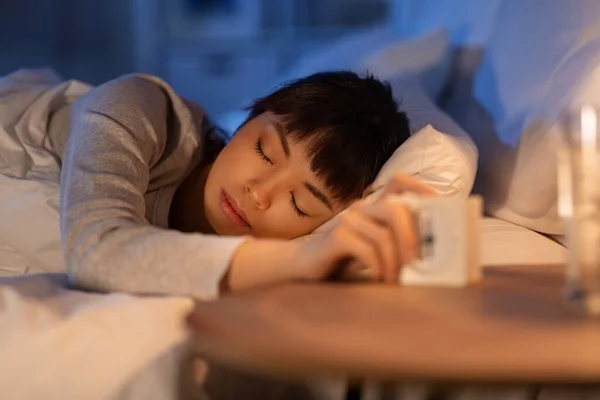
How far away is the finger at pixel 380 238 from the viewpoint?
2.68ft

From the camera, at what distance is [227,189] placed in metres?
1.28

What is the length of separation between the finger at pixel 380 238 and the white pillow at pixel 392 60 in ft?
3.52

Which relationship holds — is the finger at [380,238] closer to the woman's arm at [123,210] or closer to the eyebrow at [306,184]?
the woman's arm at [123,210]

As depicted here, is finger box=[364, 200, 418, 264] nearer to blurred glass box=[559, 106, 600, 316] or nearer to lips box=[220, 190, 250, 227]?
blurred glass box=[559, 106, 600, 316]

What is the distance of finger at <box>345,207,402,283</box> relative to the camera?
0.82 meters

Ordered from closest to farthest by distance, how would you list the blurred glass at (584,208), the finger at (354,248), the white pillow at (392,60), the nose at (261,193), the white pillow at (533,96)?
1. the blurred glass at (584,208)
2. the finger at (354,248)
3. the nose at (261,193)
4. the white pillow at (533,96)
5. the white pillow at (392,60)

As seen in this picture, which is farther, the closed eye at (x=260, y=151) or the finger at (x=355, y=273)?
the closed eye at (x=260, y=151)

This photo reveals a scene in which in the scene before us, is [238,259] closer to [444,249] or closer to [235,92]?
[444,249]

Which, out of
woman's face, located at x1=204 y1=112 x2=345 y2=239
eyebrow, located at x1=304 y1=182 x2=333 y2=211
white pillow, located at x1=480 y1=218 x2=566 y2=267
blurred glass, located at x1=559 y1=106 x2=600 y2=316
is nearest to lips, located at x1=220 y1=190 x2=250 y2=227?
woman's face, located at x1=204 y1=112 x2=345 y2=239

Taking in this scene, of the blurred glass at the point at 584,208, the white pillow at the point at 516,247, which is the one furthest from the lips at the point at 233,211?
the blurred glass at the point at 584,208

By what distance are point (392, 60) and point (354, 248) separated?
1188 mm

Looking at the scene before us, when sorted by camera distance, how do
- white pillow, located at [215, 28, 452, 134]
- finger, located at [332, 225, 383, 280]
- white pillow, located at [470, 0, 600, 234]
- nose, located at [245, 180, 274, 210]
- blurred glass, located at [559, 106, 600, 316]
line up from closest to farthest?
blurred glass, located at [559, 106, 600, 316]
finger, located at [332, 225, 383, 280]
nose, located at [245, 180, 274, 210]
white pillow, located at [470, 0, 600, 234]
white pillow, located at [215, 28, 452, 134]

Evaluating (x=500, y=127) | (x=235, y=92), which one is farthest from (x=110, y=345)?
(x=235, y=92)

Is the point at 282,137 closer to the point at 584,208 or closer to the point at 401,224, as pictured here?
the point at 401,224
